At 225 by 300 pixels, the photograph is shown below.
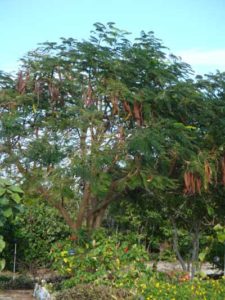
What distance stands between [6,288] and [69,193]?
3533mm

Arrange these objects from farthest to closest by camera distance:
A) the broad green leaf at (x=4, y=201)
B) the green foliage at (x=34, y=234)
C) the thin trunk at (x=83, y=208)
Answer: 1. the green foliage at (x=34, y=234)
2. the thin trunk at (x=83, y=208)
3. the broad green leaf at (x=4, y=201)

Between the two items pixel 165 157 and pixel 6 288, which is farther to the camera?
pixel 6 288

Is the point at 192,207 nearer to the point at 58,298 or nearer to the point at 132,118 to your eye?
the point at 132,118

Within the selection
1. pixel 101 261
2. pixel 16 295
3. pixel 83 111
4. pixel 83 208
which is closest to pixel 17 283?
pixel 16 295

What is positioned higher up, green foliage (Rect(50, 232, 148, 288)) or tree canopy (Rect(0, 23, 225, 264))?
tree canopy (Rect(0, 23, 225, 264))

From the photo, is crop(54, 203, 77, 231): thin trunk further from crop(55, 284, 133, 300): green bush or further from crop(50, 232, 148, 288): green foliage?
crop(55, 284, 133, 300): green bush

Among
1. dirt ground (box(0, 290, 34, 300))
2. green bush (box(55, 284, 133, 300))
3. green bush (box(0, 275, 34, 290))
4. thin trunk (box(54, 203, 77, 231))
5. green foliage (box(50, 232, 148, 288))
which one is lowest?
dirt ground (box(0, 290, 34, 300))

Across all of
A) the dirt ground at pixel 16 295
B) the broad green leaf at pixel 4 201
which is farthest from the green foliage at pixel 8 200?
the dirt ground at pixel 16 295

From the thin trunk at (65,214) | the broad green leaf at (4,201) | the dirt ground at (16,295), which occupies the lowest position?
the dirt ground at (16,295)

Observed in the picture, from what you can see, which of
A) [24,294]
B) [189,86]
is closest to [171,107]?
[189,86]

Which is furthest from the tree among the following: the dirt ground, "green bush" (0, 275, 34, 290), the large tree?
"green bush" (0, 275, 34, 290)

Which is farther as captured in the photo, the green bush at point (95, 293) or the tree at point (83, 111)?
the tree at point (83, 111)

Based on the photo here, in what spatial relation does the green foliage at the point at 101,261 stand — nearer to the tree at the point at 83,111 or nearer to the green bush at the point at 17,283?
the tree at the point at 83,111

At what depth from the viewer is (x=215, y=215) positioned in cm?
1260
